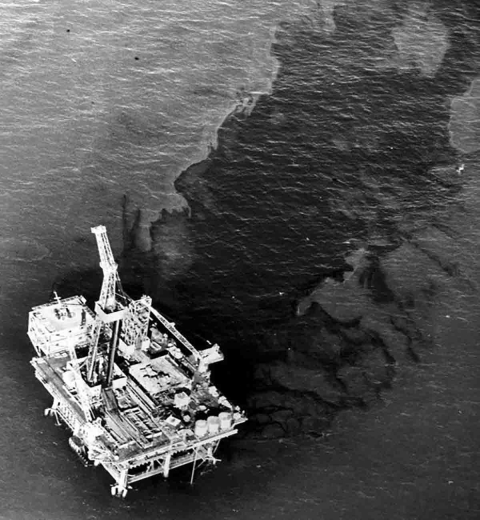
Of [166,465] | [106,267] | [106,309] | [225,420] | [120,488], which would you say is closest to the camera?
[120,488]

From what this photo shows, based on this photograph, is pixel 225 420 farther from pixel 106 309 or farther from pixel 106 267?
pixel 106 267

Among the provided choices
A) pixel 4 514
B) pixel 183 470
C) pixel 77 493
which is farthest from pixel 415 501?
pixel 4 514

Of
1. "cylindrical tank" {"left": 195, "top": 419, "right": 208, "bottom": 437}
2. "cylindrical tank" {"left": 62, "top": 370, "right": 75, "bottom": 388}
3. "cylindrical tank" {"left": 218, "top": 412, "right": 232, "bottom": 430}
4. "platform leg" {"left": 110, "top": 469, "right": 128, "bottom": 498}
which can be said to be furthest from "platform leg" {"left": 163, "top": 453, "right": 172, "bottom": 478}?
"cylindrical tank" {"left": 62, "top": 370, "right": 75, "bottom": 388}

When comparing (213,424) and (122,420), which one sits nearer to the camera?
(213,424)

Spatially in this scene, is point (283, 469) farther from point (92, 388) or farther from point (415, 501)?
point (92, 388)

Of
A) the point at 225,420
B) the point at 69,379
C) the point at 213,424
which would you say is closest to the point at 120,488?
the point at 213,424

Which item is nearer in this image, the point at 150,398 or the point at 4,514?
the point at 4,514

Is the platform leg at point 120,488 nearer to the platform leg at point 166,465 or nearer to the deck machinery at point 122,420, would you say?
the deck machinery at point 122,420
